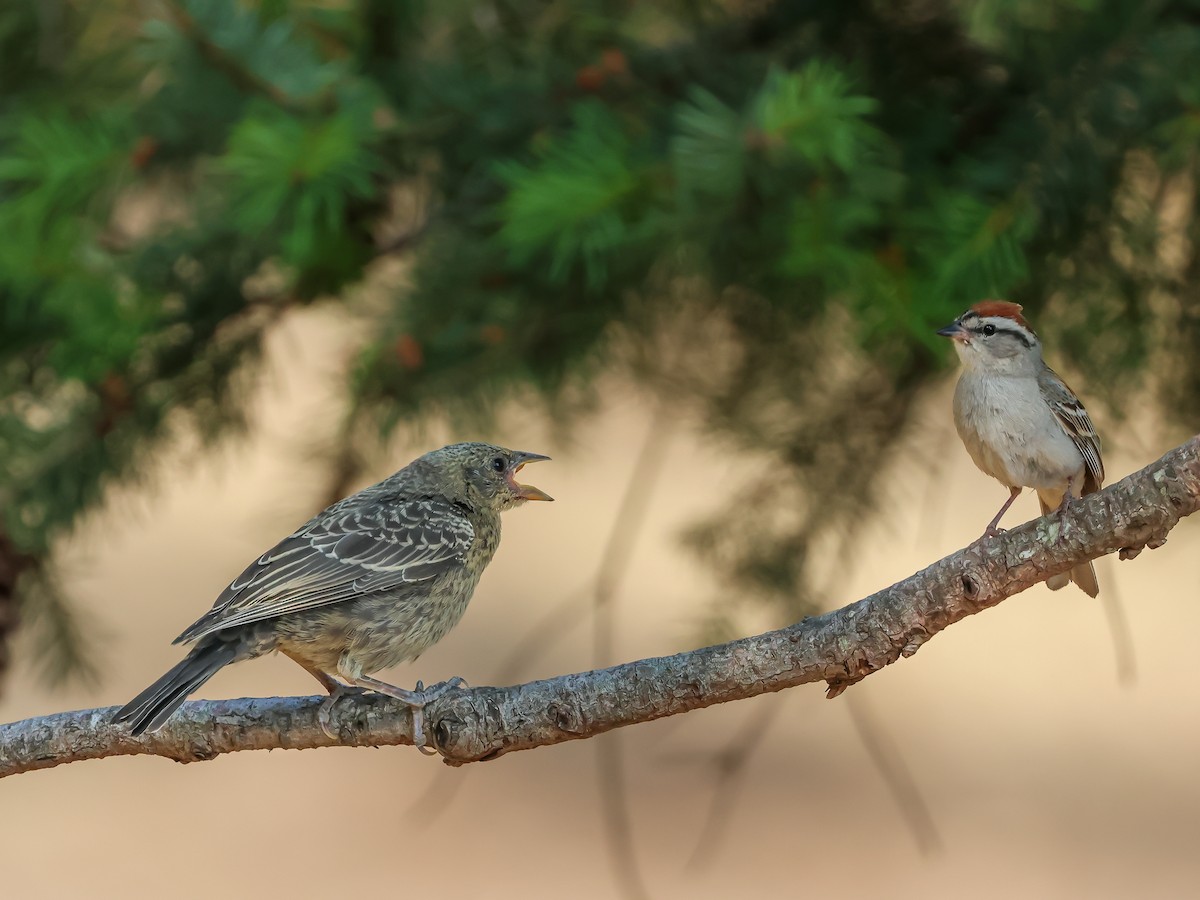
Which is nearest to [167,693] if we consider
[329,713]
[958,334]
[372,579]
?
[329,713]

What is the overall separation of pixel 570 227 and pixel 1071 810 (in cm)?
447

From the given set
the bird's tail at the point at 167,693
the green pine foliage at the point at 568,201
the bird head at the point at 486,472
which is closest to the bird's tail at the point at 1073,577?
the green pine foliage at the point at 568,201

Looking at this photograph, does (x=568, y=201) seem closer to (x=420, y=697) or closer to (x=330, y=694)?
(x=420, y=697)

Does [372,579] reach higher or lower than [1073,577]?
higher

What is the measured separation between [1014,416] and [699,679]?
0.57 m

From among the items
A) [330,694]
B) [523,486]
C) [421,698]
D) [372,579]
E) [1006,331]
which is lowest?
[421,698]

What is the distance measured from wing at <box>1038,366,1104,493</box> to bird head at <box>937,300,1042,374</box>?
0.07 meters

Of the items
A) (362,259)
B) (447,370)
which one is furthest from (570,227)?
(362,259)

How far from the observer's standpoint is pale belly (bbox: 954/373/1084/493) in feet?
6.52

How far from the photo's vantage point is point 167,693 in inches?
87.4

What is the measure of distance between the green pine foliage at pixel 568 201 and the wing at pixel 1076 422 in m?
0.27

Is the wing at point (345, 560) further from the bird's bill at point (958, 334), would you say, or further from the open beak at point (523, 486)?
the bird's bill at point (958, 334)

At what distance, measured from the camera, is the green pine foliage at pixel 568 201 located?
243 centimetres

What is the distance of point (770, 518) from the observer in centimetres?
350
